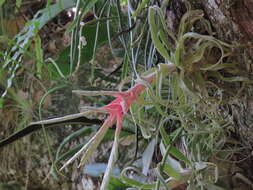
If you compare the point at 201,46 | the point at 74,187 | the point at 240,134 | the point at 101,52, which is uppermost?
the point at 101,52

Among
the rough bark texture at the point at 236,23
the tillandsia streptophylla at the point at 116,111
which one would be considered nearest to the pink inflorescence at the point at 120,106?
the tillandsia streptophylla at the point at 116,111

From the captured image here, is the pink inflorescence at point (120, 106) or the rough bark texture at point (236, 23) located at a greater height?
the rough bark texture at point (236, 23)

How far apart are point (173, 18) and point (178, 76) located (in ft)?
0.25

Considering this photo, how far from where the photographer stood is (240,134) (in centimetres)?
43

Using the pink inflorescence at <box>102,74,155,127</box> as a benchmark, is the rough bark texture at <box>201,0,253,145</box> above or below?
above

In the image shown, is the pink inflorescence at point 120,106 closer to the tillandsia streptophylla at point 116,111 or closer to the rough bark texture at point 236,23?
the tillandsia streptophylla at point 116,111

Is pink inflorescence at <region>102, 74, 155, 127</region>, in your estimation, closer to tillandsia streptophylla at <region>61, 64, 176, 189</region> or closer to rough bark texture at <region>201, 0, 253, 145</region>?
tillandsia streptophylla at <region>61, 64, 176, 189</region>

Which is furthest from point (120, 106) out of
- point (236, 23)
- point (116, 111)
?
point (236, 23)

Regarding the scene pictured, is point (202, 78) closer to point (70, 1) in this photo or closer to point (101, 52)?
point (70, 1)

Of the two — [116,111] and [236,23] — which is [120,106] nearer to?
[116,111]

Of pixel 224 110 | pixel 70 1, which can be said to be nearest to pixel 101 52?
pixel 70 1

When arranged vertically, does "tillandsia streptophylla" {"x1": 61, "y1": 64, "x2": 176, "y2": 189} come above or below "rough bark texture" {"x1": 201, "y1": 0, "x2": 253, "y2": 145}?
below

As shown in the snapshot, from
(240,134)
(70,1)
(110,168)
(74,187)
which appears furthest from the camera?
(74,187)

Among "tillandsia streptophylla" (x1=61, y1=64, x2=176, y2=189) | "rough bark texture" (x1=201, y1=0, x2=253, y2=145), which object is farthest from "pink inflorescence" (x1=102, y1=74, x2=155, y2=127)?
"rough bark texture" (x1=201, y1=0, x2=253, y2=145)
